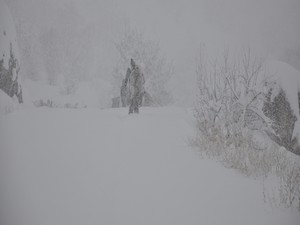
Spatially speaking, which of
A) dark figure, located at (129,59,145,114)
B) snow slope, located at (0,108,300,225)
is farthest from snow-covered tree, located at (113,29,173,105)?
snow slope, located at (0,108,300,225)

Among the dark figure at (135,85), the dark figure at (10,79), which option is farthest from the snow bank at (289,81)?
the dark figure at (10,79)

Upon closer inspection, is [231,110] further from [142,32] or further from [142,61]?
[142,32]

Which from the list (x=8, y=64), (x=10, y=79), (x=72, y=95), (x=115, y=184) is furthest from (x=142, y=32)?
(x=115, y=184)

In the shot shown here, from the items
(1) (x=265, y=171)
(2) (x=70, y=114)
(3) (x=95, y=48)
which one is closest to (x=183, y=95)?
(3) (x=95, y=48)

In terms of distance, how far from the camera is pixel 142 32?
21000 mm

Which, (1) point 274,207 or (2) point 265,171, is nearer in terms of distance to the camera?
(1) point 274,207

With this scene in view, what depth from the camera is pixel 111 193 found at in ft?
8.45

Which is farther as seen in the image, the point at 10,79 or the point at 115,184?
the point at 10,79

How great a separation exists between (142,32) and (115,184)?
1996cm

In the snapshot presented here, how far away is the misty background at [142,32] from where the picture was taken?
96.7ft

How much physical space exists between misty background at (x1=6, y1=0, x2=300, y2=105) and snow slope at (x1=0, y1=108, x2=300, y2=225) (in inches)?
661

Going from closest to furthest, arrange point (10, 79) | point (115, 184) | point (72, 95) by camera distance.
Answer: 1. point (115, 184)
2. point (10, 79)
3. point (72, 95)

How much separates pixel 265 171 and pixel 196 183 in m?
1.17

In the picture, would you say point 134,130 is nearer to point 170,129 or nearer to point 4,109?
point 170,129
